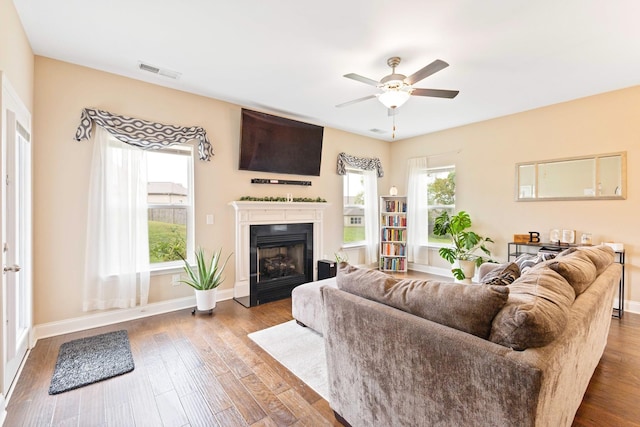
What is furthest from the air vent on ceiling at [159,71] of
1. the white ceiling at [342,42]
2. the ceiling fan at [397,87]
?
the ceiling fan at [397,87]

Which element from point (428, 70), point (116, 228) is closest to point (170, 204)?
point (116, 228)

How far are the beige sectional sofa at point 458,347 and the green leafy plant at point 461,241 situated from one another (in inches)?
114

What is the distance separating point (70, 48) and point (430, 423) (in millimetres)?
3919

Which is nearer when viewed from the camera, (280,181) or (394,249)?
(280,181)

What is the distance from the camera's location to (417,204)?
5480 mm

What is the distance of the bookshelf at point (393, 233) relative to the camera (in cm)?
551

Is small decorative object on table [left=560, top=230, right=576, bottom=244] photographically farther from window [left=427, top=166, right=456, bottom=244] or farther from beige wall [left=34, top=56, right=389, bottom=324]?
beige wall [left=34, top=56, right=389, bottom=324]

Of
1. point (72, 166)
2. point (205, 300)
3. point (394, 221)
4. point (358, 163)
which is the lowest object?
point (205, 300)

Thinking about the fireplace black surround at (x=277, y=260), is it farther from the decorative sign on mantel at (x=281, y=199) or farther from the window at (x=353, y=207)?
the window at (x=353, y=207)

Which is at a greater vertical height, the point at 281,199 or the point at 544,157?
the point at 544,157

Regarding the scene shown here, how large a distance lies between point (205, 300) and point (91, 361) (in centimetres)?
116

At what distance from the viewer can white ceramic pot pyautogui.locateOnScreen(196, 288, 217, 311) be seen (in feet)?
10.9

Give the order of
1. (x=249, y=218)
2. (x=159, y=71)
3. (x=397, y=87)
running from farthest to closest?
1. (x=249, y=218)
2. (x=159, y=71)
3. (x=397, y=87)

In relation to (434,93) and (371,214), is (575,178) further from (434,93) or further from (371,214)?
(371,214)
